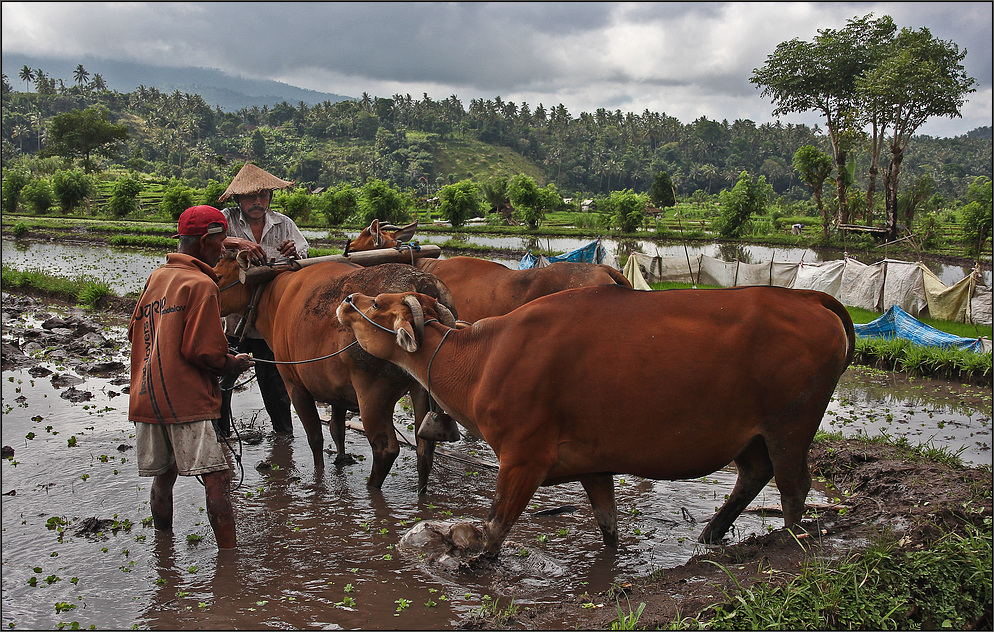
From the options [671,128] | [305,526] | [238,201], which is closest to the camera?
[305,526]

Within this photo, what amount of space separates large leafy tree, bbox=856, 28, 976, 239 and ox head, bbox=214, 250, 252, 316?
3542cm

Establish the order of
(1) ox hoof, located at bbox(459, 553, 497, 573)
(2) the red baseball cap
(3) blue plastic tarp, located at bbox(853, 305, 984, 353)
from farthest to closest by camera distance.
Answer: (3) blue plastic tarp, located at bbox(853, 305, 984, 353), (2) the red baseball cap, (1) ox hoof, located at bbox(459, 553, 497, 573)

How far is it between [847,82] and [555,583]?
140 feet

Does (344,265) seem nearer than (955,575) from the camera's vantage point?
No

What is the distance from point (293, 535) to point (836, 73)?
4262 cm

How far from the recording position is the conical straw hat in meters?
7.80

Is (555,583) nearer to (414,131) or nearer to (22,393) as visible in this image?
(22,393)

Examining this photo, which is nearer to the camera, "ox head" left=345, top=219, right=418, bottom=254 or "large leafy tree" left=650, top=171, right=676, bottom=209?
"ox head" left=345, top=219, right=418, bottom=254

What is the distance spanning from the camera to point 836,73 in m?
39.7

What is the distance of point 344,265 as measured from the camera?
6730 mm

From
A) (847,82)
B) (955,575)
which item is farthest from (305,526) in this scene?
(847,82)

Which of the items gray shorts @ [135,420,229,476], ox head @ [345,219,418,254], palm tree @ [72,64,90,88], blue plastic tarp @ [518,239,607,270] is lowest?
gray shorts @ [135,420,229,476]

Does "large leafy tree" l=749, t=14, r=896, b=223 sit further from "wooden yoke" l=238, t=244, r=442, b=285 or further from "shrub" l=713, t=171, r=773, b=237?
"wooden yoke" l=238, t=244, r=442, b=285

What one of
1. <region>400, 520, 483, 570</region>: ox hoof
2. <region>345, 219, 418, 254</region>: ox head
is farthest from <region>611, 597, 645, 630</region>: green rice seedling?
<region>345, 219, 418, 254</region>: ox head
